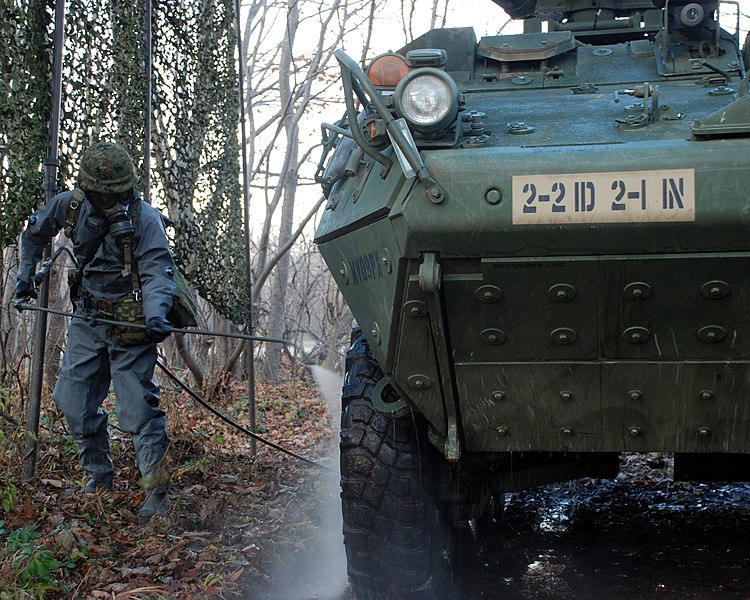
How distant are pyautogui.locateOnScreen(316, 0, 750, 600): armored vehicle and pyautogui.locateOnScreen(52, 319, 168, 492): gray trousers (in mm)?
1160

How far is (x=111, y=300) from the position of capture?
13.8 feet

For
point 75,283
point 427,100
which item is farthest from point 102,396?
point 427,100

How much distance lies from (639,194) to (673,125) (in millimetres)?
468

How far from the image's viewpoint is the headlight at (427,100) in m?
2.80

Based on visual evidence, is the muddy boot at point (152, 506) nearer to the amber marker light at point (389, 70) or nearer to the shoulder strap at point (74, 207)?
the shoulder strap at point (74, 207)

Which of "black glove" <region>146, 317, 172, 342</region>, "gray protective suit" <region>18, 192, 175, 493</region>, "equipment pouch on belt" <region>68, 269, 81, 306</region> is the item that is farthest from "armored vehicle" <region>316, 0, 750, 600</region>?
"equipment pouch on belt" <region>68, 269, 81, 306</region>

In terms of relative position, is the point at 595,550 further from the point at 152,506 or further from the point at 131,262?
the point at 131,262

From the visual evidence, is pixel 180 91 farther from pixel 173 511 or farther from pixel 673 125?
pixel 673 125

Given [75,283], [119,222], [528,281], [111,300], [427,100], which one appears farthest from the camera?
[75,283]

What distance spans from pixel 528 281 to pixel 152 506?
2233 millimetres

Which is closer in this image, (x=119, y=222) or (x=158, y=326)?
(x=158, y=326)

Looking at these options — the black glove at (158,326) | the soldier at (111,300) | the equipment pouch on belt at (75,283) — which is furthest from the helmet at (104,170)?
the black glove at (158,326)

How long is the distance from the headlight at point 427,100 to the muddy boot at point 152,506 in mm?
2193

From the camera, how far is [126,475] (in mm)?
4699
